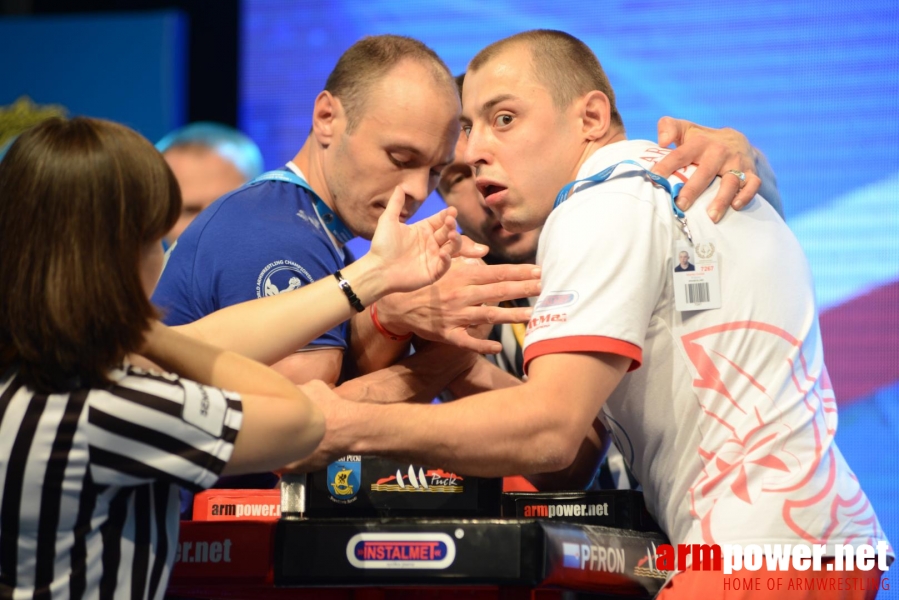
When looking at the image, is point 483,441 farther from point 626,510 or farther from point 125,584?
point 125,584

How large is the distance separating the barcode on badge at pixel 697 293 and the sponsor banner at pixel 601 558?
43 centimetres

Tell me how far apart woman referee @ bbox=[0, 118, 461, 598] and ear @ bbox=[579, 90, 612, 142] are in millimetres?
1087

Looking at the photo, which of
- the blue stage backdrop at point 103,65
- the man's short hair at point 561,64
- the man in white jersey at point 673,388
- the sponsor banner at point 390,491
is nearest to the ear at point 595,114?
the man's short hair at point 561,64

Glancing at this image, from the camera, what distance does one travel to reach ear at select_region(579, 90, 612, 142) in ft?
7.54

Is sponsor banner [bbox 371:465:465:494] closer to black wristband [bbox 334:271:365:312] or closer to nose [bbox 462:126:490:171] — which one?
black wristband [bbox 334:271:365:312]

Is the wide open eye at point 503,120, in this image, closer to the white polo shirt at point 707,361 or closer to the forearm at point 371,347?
the white polo shirt at point 707,361

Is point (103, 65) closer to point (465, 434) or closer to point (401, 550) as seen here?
point (465, 434)

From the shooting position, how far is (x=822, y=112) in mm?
3883

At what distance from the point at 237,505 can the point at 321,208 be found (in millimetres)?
969

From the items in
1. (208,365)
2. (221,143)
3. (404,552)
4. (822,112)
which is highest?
(221,143)

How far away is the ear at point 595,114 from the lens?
90.4 inches

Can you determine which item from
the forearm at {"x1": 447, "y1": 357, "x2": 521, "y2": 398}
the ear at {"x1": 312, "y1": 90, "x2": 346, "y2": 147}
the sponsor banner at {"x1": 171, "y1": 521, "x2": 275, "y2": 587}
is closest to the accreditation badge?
the forearm at {"x1": 447, "y1": 357, "x2": 521, "y2": 398}

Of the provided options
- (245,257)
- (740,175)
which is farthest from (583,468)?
(245,257)

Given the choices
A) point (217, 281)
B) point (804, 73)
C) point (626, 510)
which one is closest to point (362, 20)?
point (804, 73)
